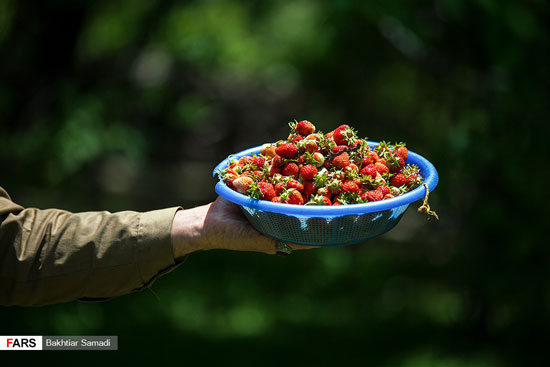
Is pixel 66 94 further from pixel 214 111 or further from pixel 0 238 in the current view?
pixel 0 238

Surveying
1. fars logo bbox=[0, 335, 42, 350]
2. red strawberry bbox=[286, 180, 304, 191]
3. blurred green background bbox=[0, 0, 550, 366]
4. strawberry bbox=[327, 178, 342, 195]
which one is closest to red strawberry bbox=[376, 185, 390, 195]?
strawberry bbox=[327, 178, 342, 195]

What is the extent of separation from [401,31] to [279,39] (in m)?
1.94

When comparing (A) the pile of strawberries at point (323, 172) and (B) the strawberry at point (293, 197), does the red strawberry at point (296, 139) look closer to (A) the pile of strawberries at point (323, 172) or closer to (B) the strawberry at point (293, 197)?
A: (A) the pile of strawberries at point (323, 172)

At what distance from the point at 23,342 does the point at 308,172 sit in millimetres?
2647

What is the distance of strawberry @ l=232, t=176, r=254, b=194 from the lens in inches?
69.5

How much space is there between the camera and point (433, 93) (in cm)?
400

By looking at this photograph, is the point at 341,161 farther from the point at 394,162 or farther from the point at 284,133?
the point at 284,133

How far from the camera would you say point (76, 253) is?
5.92ft

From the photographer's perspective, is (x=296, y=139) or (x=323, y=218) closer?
(x=323, y=218)

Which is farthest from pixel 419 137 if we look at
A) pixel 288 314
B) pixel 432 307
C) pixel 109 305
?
pixel 109 305

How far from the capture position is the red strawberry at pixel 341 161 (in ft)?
5.94

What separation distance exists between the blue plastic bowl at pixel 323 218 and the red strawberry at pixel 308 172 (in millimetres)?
153

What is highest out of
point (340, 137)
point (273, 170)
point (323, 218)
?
point (340, 137)

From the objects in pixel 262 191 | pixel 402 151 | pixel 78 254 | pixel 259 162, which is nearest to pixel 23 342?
pixel 78 254
